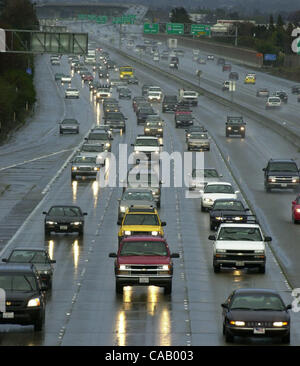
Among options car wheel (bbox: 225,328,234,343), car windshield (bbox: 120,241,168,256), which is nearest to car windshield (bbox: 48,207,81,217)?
car windshield (bbox: 120,241,168,256)

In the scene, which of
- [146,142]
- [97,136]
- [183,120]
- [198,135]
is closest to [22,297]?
[146,142]

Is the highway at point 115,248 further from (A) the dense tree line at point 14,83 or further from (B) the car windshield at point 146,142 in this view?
(A) the dense tree line at point 14,83

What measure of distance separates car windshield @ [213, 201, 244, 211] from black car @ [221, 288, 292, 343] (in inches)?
889

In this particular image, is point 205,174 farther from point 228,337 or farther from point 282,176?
point 228,337

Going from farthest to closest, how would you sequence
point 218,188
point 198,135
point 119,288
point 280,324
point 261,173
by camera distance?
1. point 198,135
2. point 261,173
3. point 218,188
4. point 119,288
5. point 280,324

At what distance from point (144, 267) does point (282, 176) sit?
3205 centimetres

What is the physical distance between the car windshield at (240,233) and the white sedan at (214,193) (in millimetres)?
16259

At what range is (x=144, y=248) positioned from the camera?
32.6 metres

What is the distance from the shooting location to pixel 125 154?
8531cm

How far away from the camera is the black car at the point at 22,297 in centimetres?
2591

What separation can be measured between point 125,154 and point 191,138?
528cm
